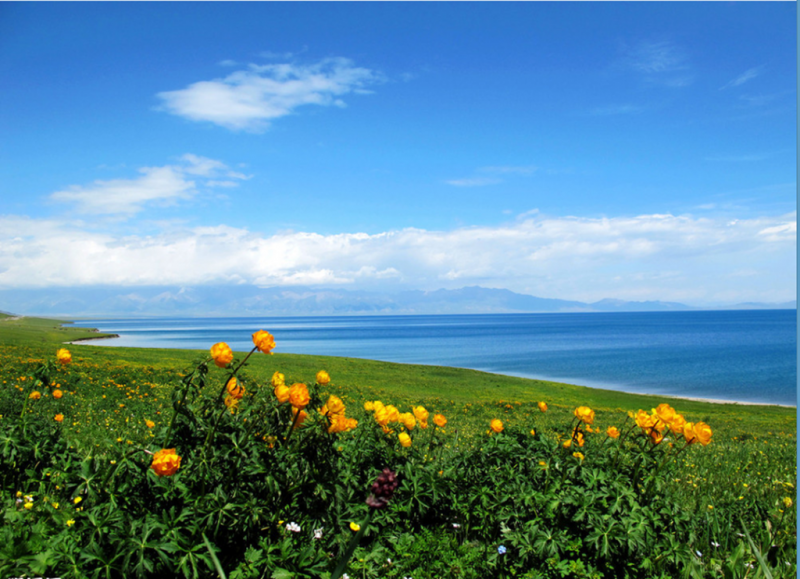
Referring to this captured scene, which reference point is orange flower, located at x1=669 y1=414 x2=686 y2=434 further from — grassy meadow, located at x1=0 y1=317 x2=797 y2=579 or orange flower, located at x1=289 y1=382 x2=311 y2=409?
orange flower, located at x1=289 y1=382 x2=311 y2=409

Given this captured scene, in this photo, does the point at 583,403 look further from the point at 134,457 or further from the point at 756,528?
the point at 134,457

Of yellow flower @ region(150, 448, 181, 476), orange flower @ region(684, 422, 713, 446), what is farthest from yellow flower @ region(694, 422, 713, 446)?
yellow flower @ region(150, 448, 181, 476)

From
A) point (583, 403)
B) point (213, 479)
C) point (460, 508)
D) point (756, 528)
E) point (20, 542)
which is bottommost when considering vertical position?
point (583, 403)

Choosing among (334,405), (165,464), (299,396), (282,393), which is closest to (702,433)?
(334,405)

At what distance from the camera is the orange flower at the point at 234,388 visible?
3.17 metres

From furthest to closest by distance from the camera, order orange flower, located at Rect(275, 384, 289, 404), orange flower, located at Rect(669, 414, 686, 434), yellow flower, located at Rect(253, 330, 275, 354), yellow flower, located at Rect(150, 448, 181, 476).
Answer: orange flower, located at Rect(669, 414, 686, 434), yellow flower, located at Rect(253, 330, 275, 354), orange flower, located at Rect(275, 384, 289, 404), yellow flower, located at Rect(150, 448, 181, 476)

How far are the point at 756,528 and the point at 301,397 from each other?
473 centimetres

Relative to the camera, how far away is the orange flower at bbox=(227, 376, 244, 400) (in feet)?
10.4

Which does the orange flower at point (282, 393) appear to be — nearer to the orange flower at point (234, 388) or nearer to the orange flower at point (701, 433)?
the orange flower at point (234, 388)

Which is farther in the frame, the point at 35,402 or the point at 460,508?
the point at 35,402

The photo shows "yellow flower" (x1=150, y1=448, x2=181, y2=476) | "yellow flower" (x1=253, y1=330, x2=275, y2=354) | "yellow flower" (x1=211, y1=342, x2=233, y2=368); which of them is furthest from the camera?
"yellow flower" (x1=253, y1=330, x2=275, y2=354)

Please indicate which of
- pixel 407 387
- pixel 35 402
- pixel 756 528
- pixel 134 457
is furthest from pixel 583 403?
pixel 134 457

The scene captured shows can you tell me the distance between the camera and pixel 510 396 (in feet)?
86.6

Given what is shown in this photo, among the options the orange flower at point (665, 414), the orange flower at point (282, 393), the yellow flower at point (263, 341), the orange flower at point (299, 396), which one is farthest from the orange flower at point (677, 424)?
the yellow flower at point (263, 341)
